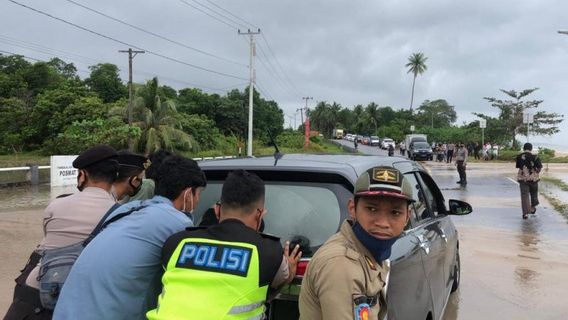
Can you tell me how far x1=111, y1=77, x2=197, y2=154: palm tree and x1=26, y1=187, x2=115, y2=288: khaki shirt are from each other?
114 feet

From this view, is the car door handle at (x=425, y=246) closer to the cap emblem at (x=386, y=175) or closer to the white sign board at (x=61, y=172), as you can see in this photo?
the cap emblem at (x=386, y=175)

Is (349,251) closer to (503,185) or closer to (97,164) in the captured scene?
(97,164)

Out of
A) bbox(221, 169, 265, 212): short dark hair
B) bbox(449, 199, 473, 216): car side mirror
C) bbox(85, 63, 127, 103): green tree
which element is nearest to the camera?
bbox(221, 169, 265, 212): short dark hair

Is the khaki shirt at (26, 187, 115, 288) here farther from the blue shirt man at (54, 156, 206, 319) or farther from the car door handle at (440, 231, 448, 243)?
the car door handle at (440, 231, 448, 243)

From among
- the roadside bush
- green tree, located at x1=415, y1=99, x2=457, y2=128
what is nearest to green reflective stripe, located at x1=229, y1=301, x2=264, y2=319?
the roadside bush

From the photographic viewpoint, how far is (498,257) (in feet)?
27.4

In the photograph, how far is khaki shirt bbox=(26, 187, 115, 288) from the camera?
9.00ft

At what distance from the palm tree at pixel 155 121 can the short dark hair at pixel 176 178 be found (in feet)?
115

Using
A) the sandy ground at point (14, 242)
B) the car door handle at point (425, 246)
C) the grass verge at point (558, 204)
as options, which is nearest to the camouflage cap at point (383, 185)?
the car door handle at point (425, 246)

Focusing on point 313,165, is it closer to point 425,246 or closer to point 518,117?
point 425,246

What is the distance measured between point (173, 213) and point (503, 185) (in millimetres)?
20511

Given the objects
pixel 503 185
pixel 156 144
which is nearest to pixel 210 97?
pixel 156 144

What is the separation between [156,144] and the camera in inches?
1442

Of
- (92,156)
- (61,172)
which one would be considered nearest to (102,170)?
(92,156)
